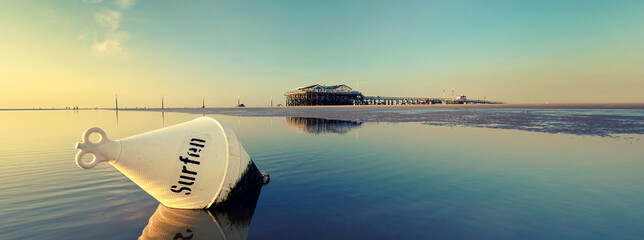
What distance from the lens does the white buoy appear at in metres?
2.96

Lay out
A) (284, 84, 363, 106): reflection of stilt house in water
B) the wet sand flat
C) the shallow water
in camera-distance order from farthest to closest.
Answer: (284, 84, 363, 106): reflection of stilt house in water, the wet sand flat, the shallow water

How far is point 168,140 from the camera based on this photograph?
3.15 metres

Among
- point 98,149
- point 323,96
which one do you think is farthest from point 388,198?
point 323,96

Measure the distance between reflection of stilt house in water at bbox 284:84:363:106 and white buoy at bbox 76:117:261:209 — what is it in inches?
4219

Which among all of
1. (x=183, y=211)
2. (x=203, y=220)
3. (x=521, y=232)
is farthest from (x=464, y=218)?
(x=183, y=211)

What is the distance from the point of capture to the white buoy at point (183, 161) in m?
2.96

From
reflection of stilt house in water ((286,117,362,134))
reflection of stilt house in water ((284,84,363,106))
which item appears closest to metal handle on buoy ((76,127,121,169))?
reflection of stilt house in water ((286,117,362,134))

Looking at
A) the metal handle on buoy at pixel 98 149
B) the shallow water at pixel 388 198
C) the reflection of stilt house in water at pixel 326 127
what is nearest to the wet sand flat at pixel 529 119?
the reflection of stilt house in water at pixel 326 127

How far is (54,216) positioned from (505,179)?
7941mm

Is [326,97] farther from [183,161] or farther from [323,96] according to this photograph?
[183,161]

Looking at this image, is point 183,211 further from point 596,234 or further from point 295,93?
point 295,93

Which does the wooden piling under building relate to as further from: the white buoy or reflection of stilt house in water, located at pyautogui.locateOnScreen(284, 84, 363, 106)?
the white buoy

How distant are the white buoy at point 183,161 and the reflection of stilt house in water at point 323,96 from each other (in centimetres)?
10716

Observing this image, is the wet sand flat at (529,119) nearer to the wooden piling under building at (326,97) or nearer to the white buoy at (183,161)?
the white buoy at (183,161)
